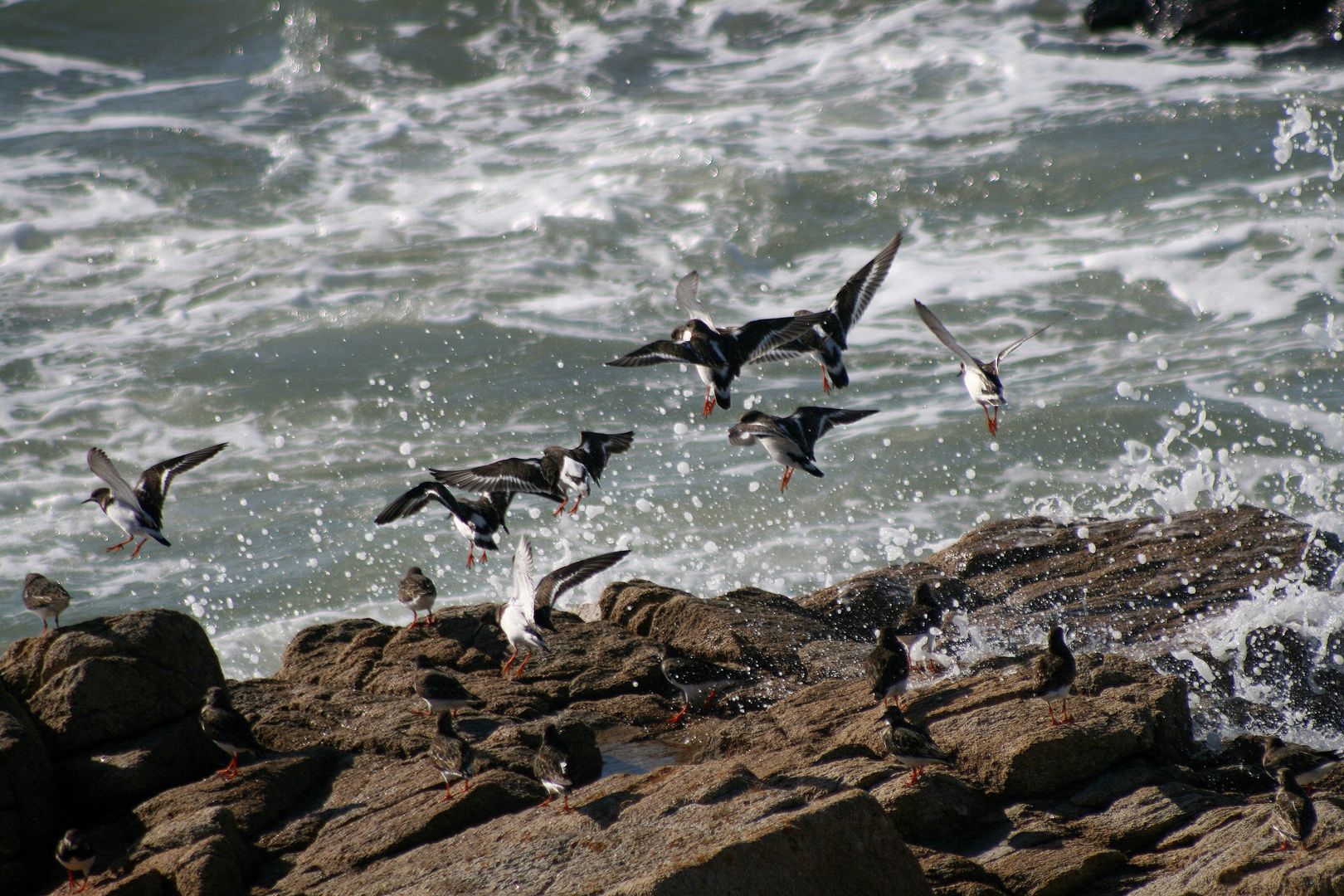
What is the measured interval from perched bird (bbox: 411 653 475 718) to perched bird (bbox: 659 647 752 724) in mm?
1237

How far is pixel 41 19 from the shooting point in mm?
26422

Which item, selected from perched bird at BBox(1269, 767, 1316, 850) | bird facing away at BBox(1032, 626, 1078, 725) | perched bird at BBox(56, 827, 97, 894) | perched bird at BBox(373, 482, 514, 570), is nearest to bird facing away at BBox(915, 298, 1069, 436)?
bird facing away at BBox(1032, 626, 1078, 725)

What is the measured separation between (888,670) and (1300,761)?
75.0 inches

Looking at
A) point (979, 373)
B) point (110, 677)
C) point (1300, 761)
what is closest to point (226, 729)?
point (110, 677)

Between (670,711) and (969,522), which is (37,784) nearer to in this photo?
(670,711)

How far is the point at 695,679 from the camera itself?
674cm

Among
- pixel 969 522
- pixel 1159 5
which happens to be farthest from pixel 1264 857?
pixel 1159 5

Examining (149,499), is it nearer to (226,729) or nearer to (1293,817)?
(226,729)

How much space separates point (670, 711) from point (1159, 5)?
25250 millimetres

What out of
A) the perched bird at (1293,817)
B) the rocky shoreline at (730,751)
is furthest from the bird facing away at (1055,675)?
the perched bird at (1293,817)

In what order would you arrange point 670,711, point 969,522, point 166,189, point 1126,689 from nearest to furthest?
point 1126,689
point 670,711
point 969,522
point 166,189

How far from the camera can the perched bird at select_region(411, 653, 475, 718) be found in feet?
20.3

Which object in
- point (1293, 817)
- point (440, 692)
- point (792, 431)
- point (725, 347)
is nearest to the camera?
point (1293, 817)

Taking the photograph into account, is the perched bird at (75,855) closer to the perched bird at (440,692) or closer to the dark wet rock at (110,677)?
the dark wet rock at (110,677)
